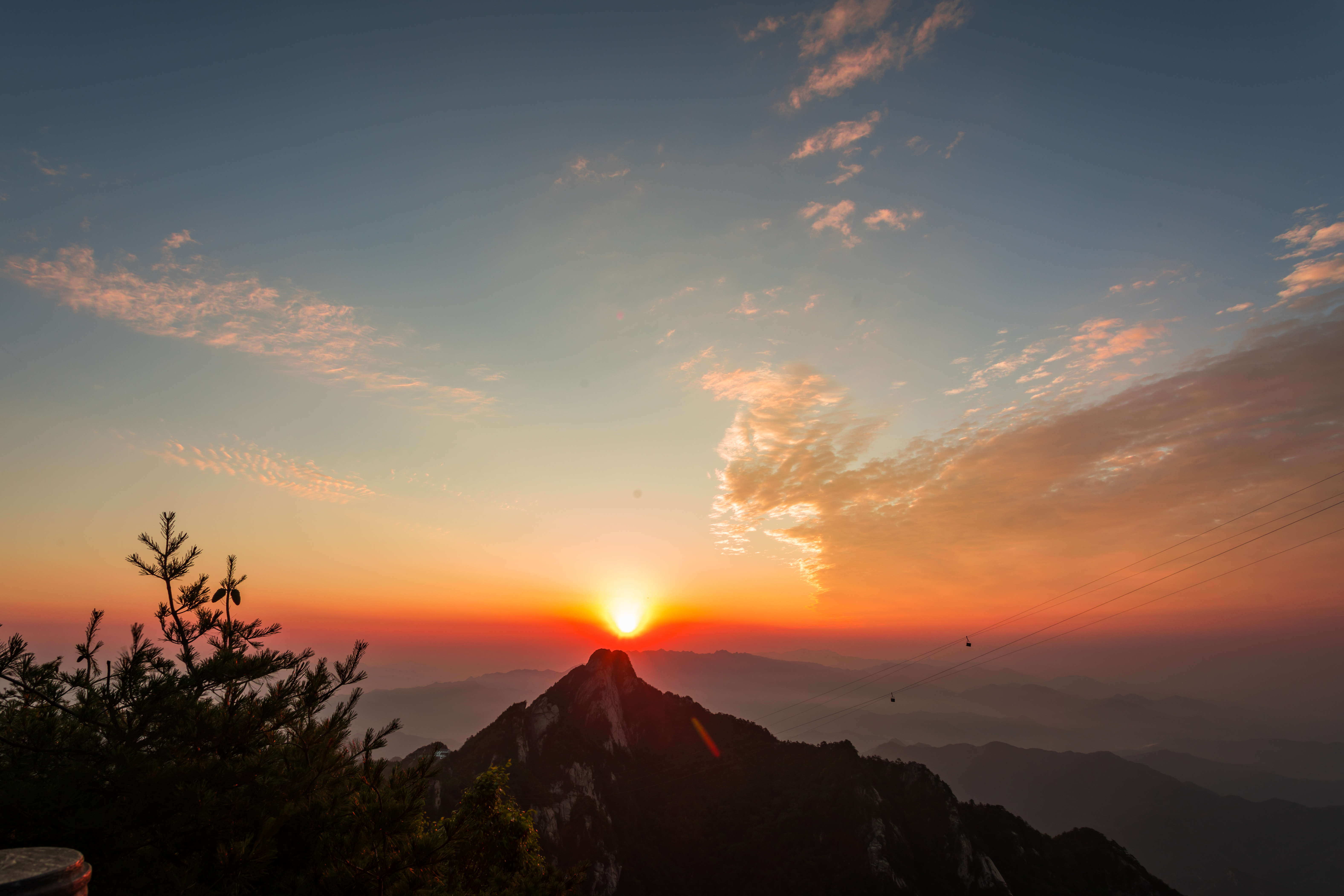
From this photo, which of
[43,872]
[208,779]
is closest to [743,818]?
[208,779]

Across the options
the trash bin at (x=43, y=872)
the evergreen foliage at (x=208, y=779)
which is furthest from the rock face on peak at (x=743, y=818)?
the trash bin at (x=43, y=872)

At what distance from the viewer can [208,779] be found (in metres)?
14.7

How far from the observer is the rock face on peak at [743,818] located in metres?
77.6

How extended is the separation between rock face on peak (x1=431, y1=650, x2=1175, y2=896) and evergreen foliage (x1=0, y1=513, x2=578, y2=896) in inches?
2410

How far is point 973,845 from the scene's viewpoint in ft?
270

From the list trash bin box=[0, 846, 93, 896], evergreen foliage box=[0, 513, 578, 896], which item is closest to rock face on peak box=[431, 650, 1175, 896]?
evergreen foliage box=[0, 513, 578, 896]

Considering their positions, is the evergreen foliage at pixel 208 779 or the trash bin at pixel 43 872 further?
the evergreen foliage at pixel 208 779

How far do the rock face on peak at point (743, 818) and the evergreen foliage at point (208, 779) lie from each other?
201ft

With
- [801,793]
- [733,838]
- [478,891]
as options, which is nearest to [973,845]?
[801,793]

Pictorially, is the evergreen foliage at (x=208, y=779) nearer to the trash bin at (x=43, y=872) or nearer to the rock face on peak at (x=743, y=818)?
the trash bin at (x=43, y=872)

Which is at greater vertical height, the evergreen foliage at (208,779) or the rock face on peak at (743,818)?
the evergreen foliage at (208,779)

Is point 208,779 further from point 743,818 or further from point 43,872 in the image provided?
point 743,818

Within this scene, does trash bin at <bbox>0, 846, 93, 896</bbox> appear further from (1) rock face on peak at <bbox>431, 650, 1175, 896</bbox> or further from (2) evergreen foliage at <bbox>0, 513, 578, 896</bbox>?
(1) rock face on peak at <bbox>431, 650, 1175, 896</bbox>

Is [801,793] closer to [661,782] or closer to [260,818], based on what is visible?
[661,782]
